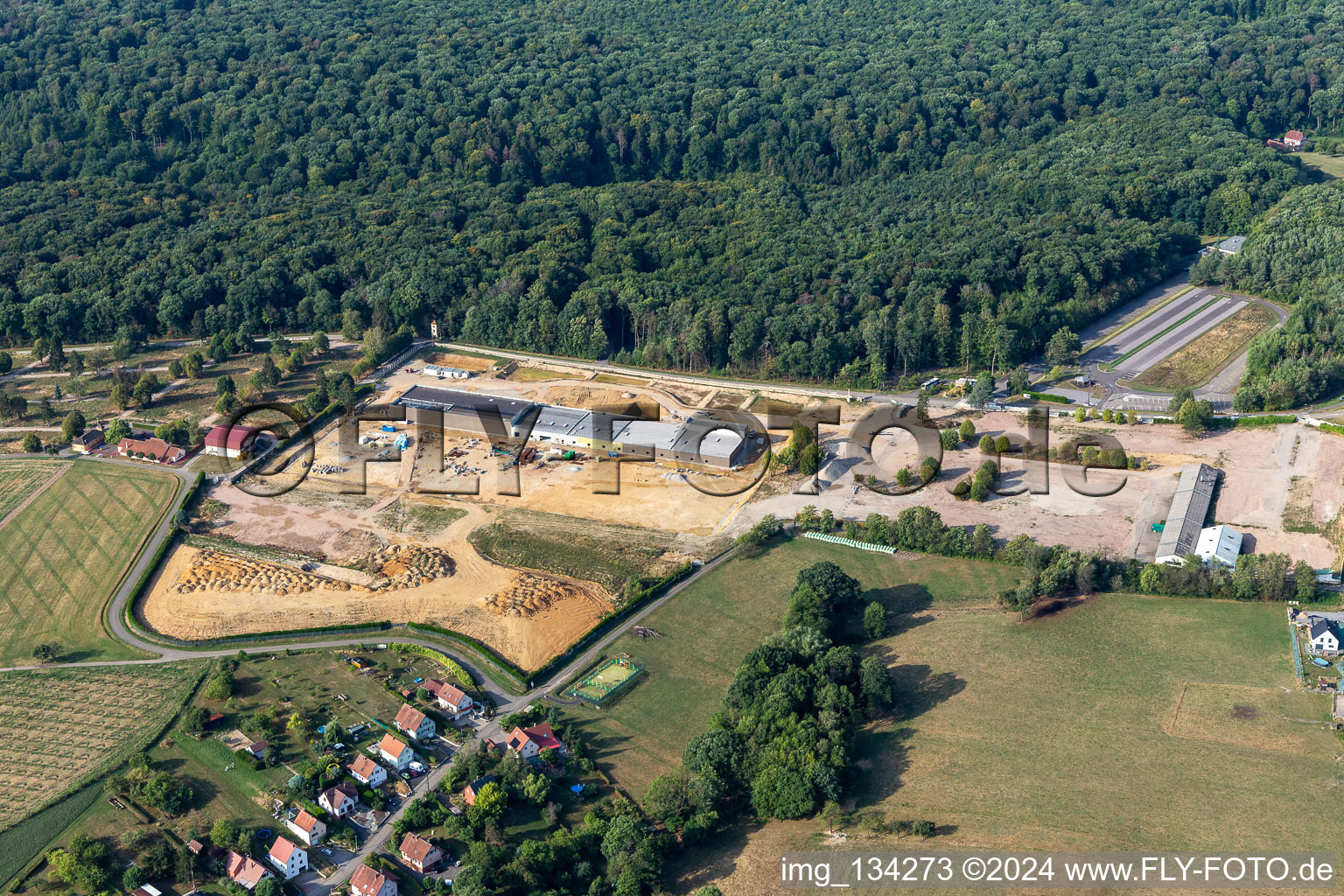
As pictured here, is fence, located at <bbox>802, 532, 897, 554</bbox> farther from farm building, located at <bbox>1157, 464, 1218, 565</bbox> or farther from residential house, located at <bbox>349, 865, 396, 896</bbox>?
residential house, located at <bbox>349, 865, 396, 896</bbox>

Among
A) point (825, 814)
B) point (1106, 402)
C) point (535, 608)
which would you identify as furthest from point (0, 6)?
point (825, 814)

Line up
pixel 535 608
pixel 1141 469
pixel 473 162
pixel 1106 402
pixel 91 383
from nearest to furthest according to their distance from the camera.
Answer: pixel 535 608
pixel 1141 469
pixel 1106 402
pixel 91 383
pixel 473 162

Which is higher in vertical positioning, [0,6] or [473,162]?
[0,6]

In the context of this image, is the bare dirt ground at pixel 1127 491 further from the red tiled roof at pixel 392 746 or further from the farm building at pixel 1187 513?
the red tiled roof at pixel 392 746

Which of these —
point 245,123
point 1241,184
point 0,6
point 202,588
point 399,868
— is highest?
point 0,6

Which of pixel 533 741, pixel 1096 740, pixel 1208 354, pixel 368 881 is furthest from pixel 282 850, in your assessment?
pixel 1208 354

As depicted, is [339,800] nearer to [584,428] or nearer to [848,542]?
[848,542]

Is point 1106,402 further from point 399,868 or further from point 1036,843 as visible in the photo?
point 399,868
